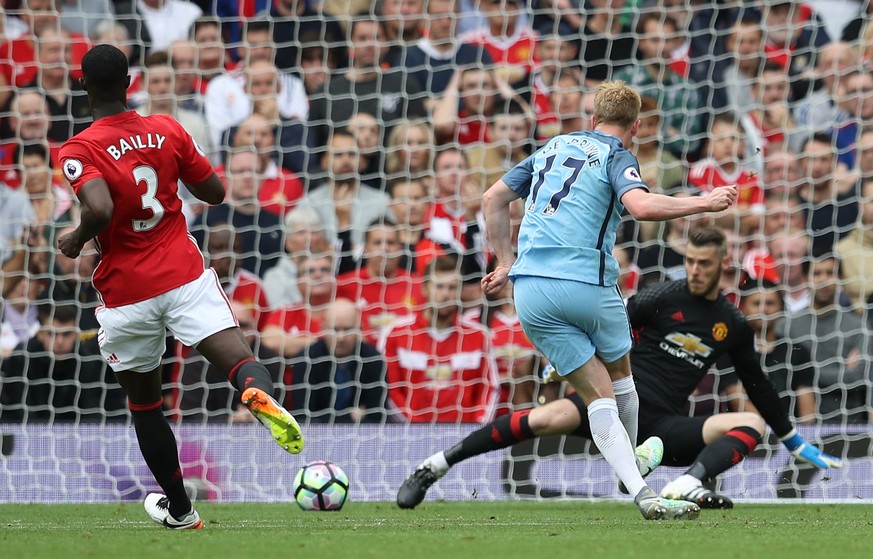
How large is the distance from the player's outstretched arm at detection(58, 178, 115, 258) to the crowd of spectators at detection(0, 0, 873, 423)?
12.6ft

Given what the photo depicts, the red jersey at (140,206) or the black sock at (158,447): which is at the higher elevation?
the red jersey at (140,206)

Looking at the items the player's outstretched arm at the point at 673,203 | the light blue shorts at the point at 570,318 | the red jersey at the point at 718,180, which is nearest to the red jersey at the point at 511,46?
the red jersey at the point at 718,180

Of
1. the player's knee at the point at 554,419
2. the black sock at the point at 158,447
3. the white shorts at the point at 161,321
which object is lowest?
the player's knee at the point at 554,419

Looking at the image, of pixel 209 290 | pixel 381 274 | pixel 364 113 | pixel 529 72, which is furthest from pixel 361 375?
pixel 209 290

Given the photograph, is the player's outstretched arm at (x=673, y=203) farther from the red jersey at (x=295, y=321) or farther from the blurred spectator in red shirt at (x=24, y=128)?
the blurred spectator in red shirt at (x=24, y=128)

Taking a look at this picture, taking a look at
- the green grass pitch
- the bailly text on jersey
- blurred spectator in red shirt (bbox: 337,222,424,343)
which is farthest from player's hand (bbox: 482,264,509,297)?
blurred spectator in red shirt (bbox: 337,222,424,343)

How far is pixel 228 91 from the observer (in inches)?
358

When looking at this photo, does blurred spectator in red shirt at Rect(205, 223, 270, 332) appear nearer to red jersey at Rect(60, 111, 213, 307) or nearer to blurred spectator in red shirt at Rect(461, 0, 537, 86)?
blurred spectator in red shirt at Rect(461, 0, 537, 86)

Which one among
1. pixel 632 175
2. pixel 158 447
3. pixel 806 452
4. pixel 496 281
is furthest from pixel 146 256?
pixel 806 452

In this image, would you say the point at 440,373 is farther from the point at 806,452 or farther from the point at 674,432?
the point at 806,452

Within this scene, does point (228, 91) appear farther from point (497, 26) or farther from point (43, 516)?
point (43, 516)

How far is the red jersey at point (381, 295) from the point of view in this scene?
838 centimetres

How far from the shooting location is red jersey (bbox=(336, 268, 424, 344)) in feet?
27.5

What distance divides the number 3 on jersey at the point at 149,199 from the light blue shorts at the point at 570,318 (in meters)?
1.46
